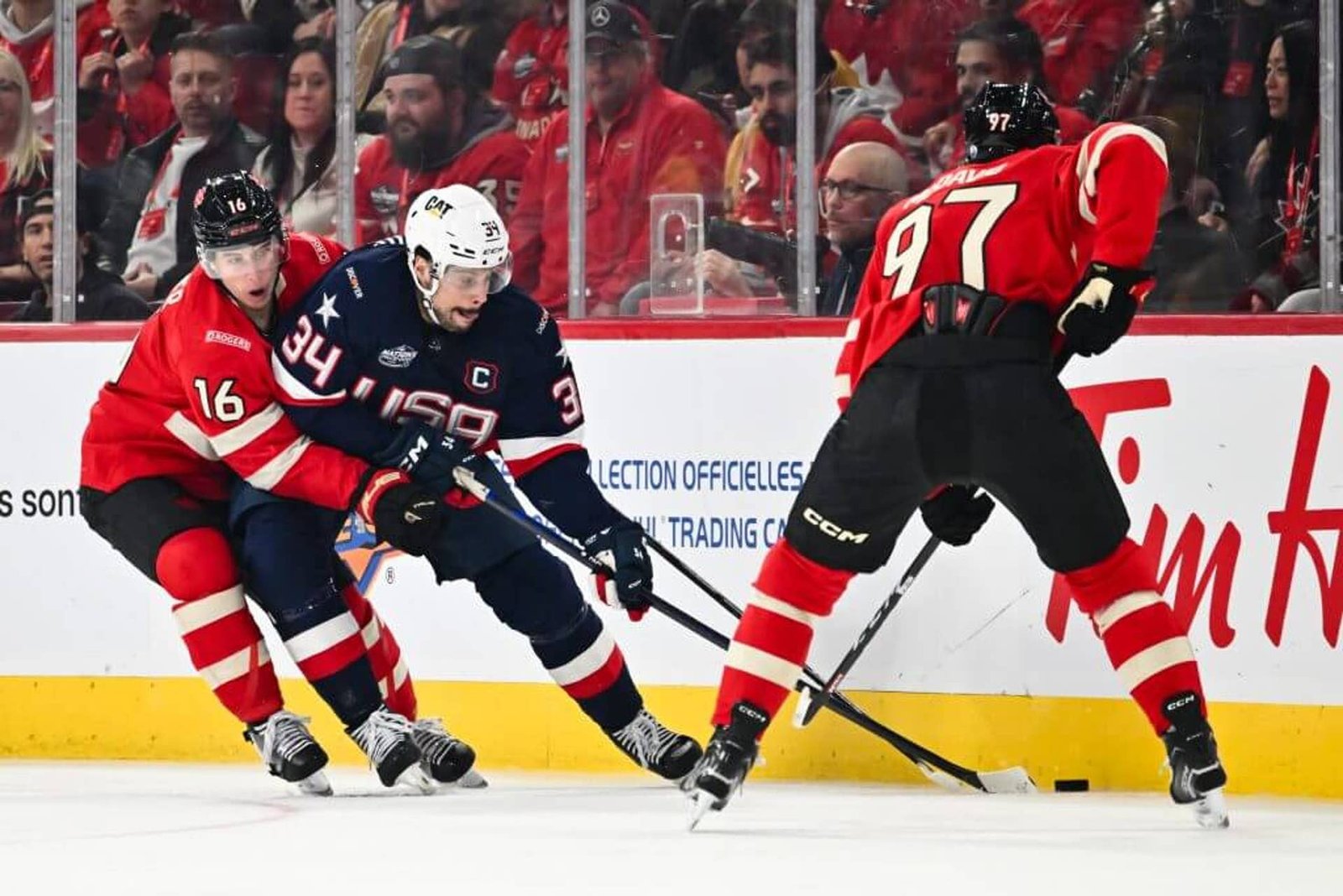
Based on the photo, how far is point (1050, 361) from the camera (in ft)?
12.6

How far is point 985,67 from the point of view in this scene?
5.44m

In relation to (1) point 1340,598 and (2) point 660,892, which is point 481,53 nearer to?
(1) point 1340,598

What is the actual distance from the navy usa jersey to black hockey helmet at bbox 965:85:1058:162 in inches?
38.4

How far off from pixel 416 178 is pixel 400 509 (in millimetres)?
1688

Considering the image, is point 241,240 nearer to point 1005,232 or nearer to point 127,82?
point 1005,232

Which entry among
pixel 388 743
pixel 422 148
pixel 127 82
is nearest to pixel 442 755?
pixel 388 743

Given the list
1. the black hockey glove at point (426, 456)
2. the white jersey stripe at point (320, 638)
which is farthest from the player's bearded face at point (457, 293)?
the white jersey stripe at point (320, 638)

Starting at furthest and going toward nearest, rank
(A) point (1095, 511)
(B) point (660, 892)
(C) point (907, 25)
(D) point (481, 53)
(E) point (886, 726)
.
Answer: (D) point (481, 53) < (C) point (907, 25) < (E) point (886, 726) < (A) point (1095, 511) < (B) point (660, 892)

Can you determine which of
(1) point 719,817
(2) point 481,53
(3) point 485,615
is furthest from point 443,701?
(2) point 481,53

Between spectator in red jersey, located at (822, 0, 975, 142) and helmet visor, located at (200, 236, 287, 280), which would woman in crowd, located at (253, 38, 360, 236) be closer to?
spectator in red jersey, located at (822, 0, 975, 142)

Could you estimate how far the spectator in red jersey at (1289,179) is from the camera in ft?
16.6

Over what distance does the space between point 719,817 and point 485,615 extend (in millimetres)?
1168

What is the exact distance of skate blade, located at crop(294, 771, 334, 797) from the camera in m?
4.54

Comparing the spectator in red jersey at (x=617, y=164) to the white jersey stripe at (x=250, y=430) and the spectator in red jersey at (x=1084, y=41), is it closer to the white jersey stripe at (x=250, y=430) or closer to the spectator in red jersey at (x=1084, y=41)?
the spectator in red jersey at (x=1084, y=41)
